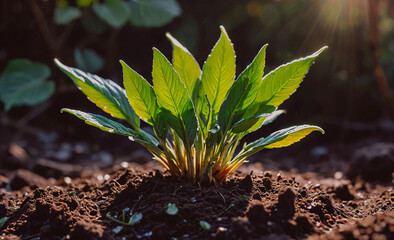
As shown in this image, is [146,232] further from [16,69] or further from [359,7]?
[359,7]

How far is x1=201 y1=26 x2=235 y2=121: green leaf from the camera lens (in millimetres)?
1405

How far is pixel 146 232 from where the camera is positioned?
134 cm

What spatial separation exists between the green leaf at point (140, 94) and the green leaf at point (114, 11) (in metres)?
2.36

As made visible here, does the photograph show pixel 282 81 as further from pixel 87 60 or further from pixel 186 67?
pixel 87 60

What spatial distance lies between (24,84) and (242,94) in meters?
2.70

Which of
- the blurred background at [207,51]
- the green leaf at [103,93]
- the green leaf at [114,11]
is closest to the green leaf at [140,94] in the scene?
the green leaf at [103,93]

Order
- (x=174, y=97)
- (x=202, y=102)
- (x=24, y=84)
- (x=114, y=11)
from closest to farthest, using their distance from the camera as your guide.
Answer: (x=174, y=97) → (x=202, y=102) → (x=24, y=84) → (x=114, y=11)

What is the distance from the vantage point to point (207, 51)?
13.9 ft

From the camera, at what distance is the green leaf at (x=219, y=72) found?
1.41 metres

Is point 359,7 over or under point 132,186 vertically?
over

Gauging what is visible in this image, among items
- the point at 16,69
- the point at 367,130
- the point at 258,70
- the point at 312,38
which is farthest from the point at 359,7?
the point at 16,69

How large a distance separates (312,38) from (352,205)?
248cm

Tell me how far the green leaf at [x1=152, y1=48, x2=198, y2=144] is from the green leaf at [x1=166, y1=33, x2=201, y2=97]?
0.11m

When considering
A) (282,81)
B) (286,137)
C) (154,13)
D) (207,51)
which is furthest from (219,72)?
(207,51)
